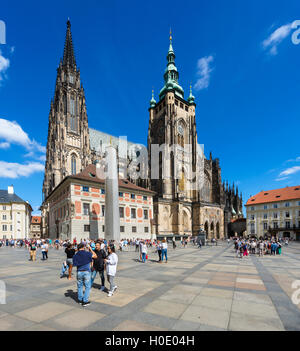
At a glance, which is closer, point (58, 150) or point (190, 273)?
point (190, 273)

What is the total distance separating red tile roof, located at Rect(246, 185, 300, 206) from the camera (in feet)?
169

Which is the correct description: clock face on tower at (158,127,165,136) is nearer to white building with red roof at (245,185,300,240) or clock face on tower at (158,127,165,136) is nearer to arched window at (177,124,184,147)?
arched window at (177,124,184,147)

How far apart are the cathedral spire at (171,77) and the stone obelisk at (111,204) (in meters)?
45.8

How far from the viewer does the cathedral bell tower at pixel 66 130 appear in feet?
169

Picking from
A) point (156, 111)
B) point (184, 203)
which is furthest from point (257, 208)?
point (156, 111)

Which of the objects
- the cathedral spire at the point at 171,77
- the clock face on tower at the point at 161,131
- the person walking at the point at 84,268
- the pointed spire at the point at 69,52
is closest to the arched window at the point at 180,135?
the clock face on tower at the point at 161,131

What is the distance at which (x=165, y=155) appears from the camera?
51438 millimetres

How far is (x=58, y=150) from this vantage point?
51656 millimetres

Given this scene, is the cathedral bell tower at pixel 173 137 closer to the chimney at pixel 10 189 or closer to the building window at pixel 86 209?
the building window at pixel 86 209

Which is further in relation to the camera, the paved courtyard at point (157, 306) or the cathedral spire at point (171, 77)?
the cathedral spire at point (171, 77)

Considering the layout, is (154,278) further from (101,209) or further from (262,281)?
(101,209)

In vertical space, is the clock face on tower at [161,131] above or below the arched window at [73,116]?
below

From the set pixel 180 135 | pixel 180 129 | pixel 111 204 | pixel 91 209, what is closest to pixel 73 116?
pixel 180 129
